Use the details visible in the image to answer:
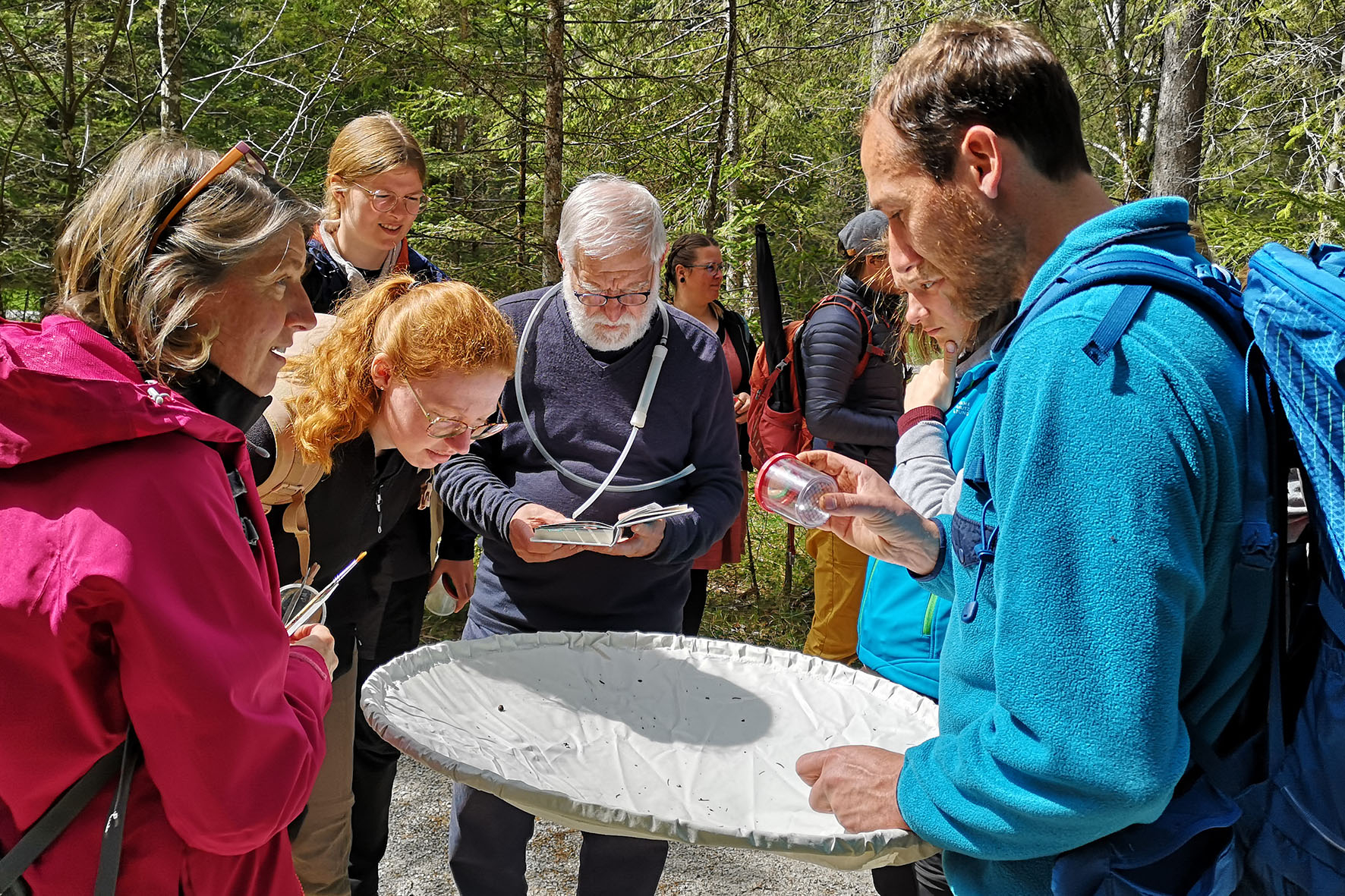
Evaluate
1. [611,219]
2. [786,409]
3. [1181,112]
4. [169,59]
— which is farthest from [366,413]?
[1181,112]

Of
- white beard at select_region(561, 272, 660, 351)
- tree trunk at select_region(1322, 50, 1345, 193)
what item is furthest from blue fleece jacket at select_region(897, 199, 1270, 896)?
tree trunk at select_region(1322, 50, 1345, 193)

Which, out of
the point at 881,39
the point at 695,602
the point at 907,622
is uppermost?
the point at 881,39

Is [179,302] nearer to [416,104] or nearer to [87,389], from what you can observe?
[87,389]

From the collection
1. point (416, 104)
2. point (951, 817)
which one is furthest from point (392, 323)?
point (416, 104)

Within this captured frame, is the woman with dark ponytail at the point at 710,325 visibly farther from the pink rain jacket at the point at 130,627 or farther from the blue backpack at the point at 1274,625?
the blue backpack at the point at 1274,625

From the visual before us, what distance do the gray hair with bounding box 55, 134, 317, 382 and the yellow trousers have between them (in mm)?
3652

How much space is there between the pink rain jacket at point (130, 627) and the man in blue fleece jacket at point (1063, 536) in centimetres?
83

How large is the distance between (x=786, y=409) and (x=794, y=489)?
3.09 meters

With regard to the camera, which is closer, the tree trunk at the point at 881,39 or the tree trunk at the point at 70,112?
the tree trunk at the point at 70,112

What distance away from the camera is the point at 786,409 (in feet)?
16.1

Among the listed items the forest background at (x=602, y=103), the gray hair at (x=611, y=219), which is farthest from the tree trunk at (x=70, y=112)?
the gray hair at (x=611, y=219)

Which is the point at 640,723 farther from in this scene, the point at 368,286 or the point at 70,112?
the point at 70,112

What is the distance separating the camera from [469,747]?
5.77ft

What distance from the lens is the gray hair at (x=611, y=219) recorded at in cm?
294
